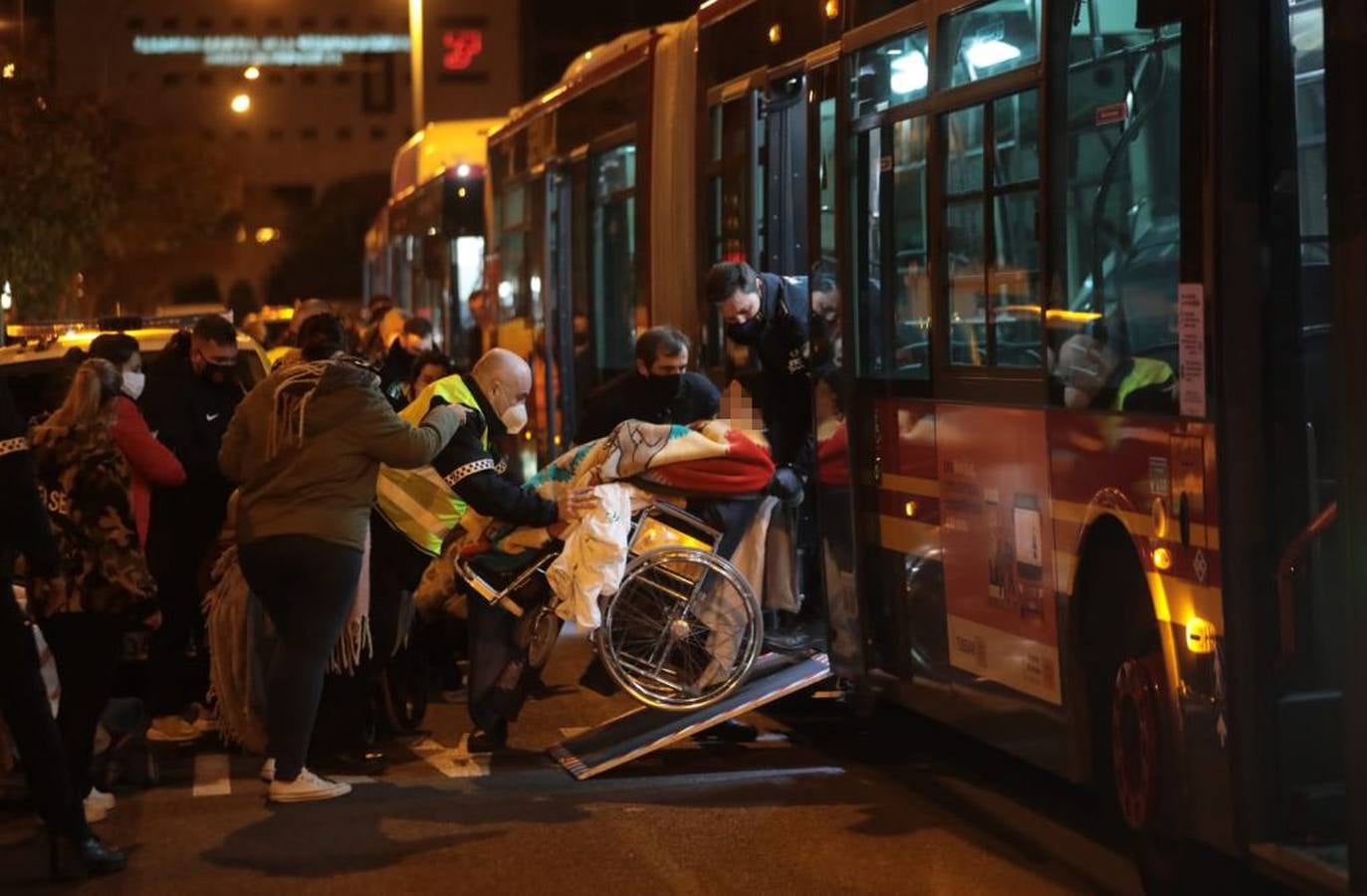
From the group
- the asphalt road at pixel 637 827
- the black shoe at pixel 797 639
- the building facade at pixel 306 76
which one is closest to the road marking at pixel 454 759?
the asphalt road at pixel 637 827

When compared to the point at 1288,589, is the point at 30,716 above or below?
below

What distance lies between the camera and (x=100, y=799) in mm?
8883

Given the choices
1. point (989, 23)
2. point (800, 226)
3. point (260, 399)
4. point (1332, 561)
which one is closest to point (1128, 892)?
point (1332, 561)

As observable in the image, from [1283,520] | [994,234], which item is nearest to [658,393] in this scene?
[994,234]

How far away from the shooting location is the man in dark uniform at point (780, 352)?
402 inches

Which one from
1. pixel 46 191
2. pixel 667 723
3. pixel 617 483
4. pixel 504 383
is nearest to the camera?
pixel 617 483

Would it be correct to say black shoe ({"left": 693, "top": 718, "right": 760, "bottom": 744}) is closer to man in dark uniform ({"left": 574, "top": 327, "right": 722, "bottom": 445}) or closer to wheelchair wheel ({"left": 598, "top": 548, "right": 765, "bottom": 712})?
wheelchair wheel ({"left": 598, "top": 548, "right": 765, "bottom": 712})

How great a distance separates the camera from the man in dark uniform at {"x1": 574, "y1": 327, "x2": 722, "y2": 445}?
34.2 feet

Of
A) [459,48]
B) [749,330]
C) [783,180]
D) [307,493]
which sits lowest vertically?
[307,493]

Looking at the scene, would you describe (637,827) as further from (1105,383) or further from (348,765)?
(1105,383)

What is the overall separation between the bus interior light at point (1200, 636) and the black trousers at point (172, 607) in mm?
5375

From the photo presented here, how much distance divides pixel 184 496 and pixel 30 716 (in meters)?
3.13

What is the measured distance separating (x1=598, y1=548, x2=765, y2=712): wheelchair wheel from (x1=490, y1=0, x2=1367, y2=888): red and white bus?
19.1 inches

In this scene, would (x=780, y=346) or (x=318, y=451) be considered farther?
(x=780, y=346)
